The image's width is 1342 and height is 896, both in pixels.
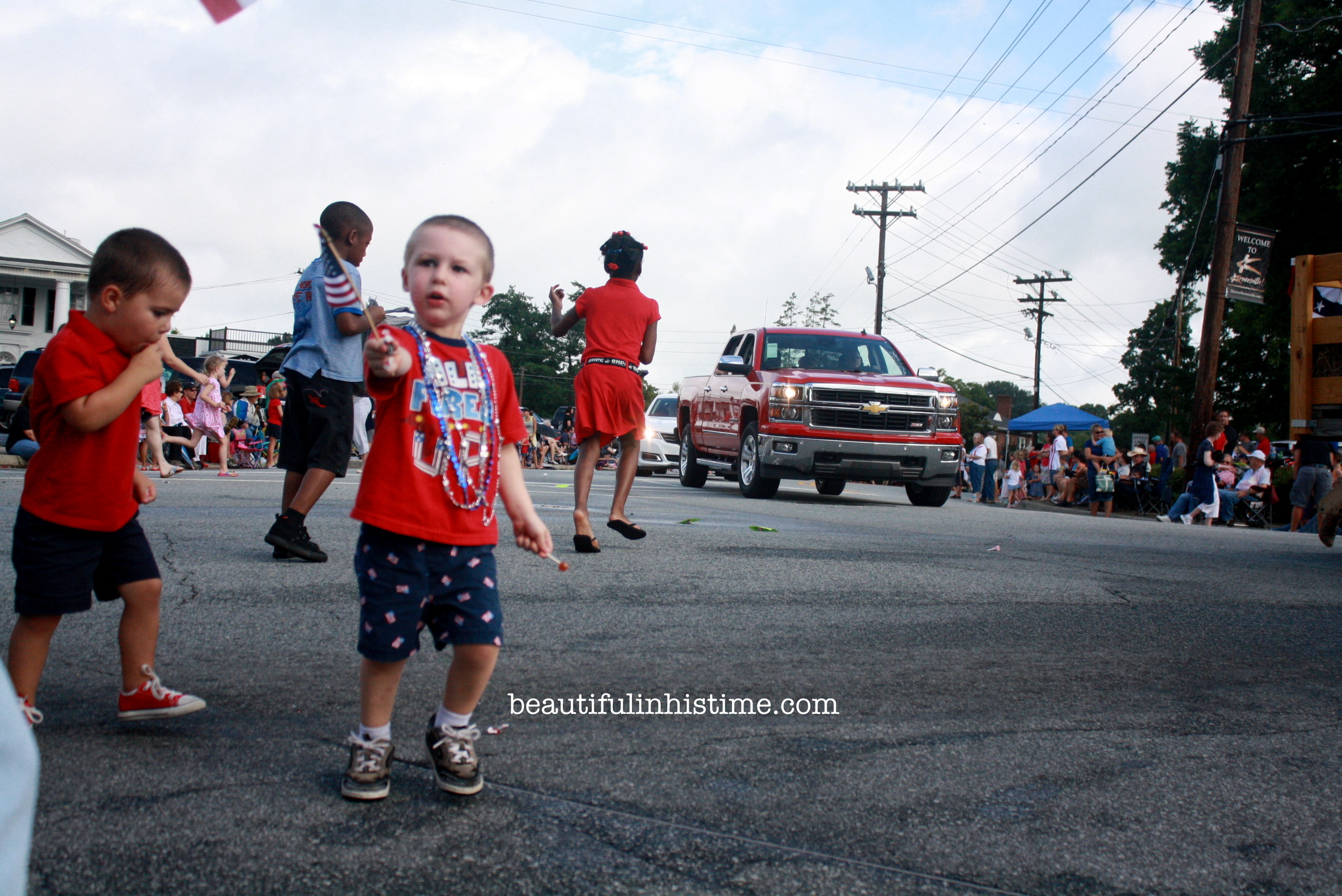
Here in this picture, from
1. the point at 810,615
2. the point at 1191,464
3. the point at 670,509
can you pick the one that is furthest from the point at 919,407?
the point at 810,615

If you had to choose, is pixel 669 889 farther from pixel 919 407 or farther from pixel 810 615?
pixel 919 407

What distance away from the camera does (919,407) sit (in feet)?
41.6

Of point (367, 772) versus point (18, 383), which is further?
point (18, 383)

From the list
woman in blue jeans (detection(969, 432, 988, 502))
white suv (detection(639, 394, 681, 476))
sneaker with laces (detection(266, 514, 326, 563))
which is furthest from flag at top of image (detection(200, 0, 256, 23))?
woman in blue jeans (detection(969, 432, 988, 502))

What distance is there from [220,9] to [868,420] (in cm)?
1121

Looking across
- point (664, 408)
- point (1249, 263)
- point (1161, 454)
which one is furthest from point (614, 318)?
point (664, 408)

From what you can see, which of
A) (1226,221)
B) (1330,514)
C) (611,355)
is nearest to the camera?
(611,355)

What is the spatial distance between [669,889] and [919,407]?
11234mm

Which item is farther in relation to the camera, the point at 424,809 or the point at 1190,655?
the point at 1190,655

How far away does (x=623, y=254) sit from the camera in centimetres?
630

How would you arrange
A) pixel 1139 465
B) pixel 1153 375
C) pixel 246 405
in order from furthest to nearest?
pixel 1153 375, pixel 1139 465, pixel 246 405

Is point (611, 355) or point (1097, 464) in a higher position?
point (611, 355)

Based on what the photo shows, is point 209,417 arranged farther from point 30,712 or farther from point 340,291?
point 340,291

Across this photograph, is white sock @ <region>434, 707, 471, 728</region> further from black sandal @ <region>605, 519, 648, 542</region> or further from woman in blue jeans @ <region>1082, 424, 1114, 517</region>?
woman in blue jeans @ <region>1082, 424, 1114, 517</region>
